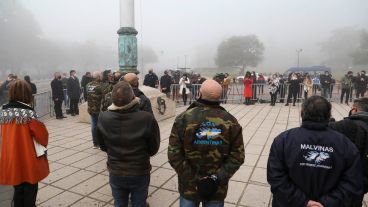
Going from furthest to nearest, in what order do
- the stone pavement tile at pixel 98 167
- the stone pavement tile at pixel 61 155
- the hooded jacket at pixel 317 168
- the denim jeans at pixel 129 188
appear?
the stone pavement tile at pixel 61 155 → the stone pavement tile at pixel 98 167 → the denim jeans at pixel 129 188 → the hooded jacket at pixel 317 168

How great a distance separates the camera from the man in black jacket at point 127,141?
2961 mm

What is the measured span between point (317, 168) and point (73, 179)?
4186mm

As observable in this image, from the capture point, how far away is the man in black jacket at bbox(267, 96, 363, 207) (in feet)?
7.64

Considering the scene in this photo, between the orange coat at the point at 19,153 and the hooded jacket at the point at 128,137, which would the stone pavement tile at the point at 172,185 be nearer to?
the hooded jacket at the point at 128,137

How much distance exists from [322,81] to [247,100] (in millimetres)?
4550

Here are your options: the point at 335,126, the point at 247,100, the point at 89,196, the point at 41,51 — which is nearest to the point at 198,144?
the point at 335,126

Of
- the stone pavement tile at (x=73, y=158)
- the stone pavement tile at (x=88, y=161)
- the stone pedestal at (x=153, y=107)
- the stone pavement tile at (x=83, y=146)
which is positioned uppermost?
the stone pedestal at (x=153, y=107)

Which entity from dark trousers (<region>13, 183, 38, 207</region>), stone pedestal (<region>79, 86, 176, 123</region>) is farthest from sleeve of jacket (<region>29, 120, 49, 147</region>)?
stone pedestal (<region>79, 86, 176, 123</region>)

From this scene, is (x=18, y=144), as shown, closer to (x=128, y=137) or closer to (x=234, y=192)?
(x=128, y=137)

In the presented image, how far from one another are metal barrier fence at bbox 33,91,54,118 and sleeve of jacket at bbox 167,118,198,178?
9.67 m

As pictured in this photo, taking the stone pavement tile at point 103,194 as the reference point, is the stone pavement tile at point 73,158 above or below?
below

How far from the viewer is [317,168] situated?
7.71 feet

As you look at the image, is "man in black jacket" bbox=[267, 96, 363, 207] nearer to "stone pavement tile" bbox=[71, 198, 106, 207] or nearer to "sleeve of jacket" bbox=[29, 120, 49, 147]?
"sleeve of jacket" bbox=[29, 120, 49, 147]

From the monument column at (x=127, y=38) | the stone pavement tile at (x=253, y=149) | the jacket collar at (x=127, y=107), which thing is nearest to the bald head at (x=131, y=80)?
the jacket collar at (x=127, y=107)
